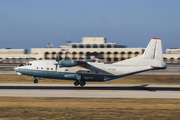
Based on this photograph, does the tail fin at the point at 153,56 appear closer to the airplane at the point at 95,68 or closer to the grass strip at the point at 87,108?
the airplane at the point at 95,68

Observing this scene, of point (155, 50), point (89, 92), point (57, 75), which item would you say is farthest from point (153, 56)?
point (57, 75)

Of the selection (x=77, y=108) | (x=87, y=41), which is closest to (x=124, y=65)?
(x=77, y=108)

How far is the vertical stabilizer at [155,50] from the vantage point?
29.0 m

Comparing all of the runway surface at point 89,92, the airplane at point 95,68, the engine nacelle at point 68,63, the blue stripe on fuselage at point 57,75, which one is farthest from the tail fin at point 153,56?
the engine nacelle at point 68,63

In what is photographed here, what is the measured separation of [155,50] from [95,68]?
8.68 m

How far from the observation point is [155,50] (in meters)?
29.2

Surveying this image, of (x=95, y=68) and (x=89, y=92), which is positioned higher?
(x=95, y=68)

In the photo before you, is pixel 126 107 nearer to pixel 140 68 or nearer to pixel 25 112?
pixel 25 112

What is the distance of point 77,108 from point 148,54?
15.5m

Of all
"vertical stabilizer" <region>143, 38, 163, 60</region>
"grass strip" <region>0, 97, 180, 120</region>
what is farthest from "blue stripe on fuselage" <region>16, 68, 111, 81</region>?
"grass strip" <region>0, 97, 180, 120</region>

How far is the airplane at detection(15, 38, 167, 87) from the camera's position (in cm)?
2923

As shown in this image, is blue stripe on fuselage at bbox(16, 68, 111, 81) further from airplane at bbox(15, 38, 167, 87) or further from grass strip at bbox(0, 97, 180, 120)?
grass strip at bbox(0, 97, 180, 120)

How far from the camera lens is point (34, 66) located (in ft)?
100

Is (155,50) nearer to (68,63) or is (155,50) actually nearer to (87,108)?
(68,63)
